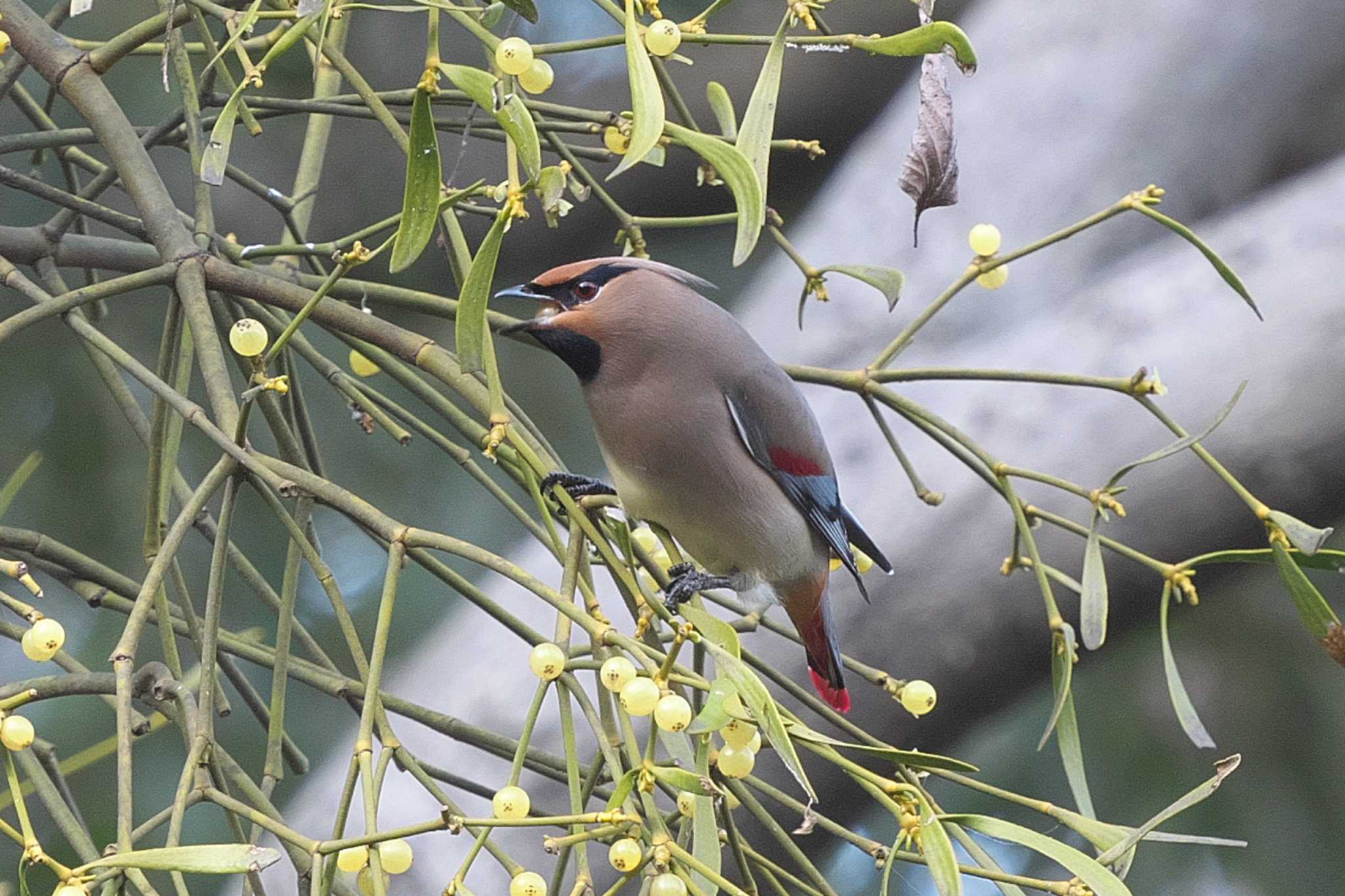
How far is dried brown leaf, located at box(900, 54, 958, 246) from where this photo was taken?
883mm

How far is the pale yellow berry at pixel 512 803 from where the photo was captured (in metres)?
0.69

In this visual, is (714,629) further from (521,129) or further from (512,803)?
(521,129)

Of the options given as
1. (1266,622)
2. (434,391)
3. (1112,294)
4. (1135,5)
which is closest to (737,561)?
(434,391)

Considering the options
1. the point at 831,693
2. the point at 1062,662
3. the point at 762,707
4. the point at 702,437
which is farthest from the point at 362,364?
the point at 762,707

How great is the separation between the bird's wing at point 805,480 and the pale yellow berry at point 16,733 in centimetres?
75

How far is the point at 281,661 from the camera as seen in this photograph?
85 cm

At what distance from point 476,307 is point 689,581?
47cm

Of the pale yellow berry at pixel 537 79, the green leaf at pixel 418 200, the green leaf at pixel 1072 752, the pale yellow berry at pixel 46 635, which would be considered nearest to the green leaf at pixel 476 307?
the green leaf at pixel 418 200

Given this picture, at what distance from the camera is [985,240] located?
108cm

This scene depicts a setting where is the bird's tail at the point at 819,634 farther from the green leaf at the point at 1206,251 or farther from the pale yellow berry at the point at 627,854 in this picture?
the pale yellow berry at the point at 627,854

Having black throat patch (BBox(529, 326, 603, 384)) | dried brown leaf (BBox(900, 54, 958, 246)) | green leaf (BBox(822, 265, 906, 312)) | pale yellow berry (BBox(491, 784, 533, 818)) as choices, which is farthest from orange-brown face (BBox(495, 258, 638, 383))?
pale yellow berry (BBox(491, 784, 533, 818))

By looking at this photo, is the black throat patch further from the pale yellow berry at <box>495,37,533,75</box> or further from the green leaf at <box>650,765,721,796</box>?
the green leaf at <box>650,765,721,796</box>

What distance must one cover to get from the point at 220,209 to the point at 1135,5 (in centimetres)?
136

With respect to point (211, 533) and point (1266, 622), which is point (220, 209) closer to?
point (211, 533)
